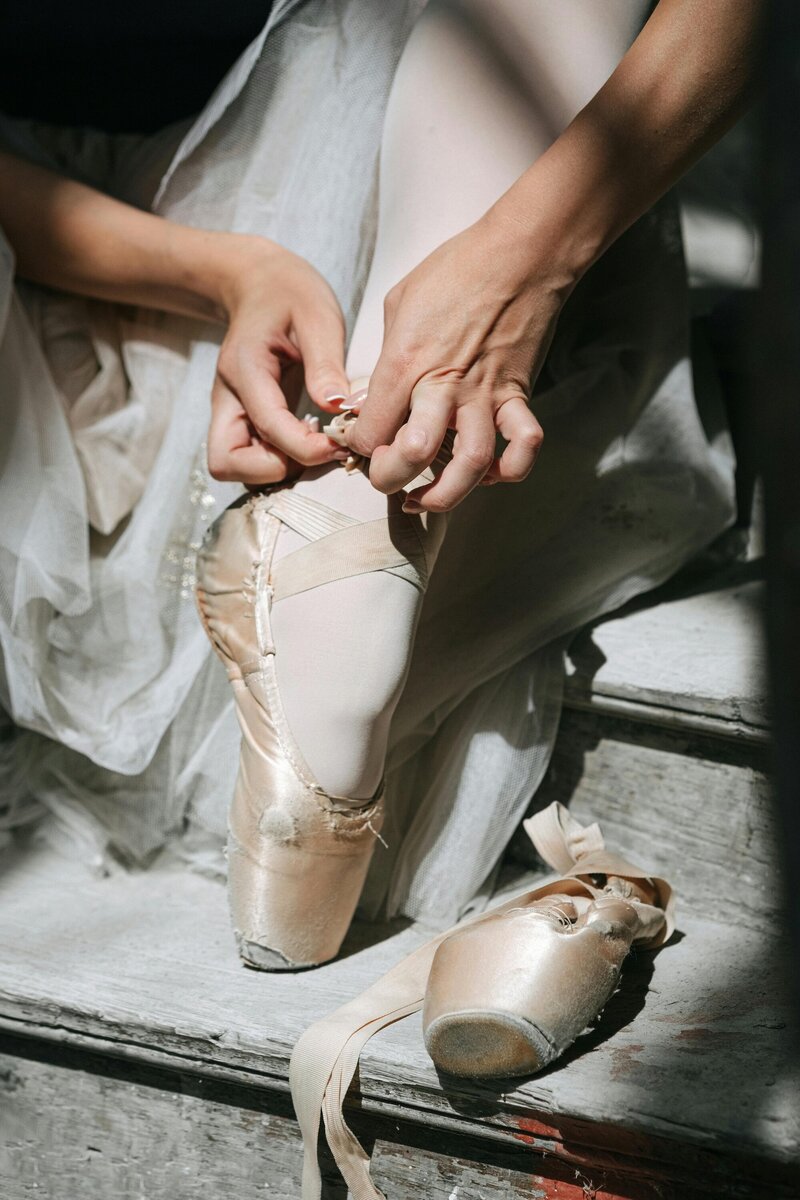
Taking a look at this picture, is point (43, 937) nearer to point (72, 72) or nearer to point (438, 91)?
point (438, 91)

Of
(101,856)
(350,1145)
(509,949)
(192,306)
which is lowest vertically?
(101,856)

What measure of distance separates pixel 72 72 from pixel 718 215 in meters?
0.70

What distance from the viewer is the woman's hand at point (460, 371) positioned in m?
0.52

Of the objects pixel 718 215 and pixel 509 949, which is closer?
pixel 509 949

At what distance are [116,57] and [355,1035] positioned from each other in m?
0.95

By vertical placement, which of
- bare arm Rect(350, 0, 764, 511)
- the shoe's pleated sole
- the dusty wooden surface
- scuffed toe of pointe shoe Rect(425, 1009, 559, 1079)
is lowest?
the dusty wooden surface

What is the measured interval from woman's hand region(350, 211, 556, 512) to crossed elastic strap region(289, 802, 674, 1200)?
225 millimetres

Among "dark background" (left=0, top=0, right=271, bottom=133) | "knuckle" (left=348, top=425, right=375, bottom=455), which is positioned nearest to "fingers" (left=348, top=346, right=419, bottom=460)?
"knuckle" (left=348, top=425, right=375, bottom=455)

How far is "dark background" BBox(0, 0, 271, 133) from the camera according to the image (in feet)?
3.15

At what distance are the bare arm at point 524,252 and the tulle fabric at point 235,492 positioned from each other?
0.16m

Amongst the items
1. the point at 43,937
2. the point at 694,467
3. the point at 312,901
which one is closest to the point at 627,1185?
the point at 312,901

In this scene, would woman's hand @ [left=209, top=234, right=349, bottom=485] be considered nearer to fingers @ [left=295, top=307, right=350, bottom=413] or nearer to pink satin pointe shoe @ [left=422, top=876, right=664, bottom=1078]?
fingers @ [left=295, top=307, right=350, bottom=413]

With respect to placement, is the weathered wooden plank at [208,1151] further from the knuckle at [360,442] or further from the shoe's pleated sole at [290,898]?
the knuckle at [360,442]

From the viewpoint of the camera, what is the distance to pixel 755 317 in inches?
10.9
